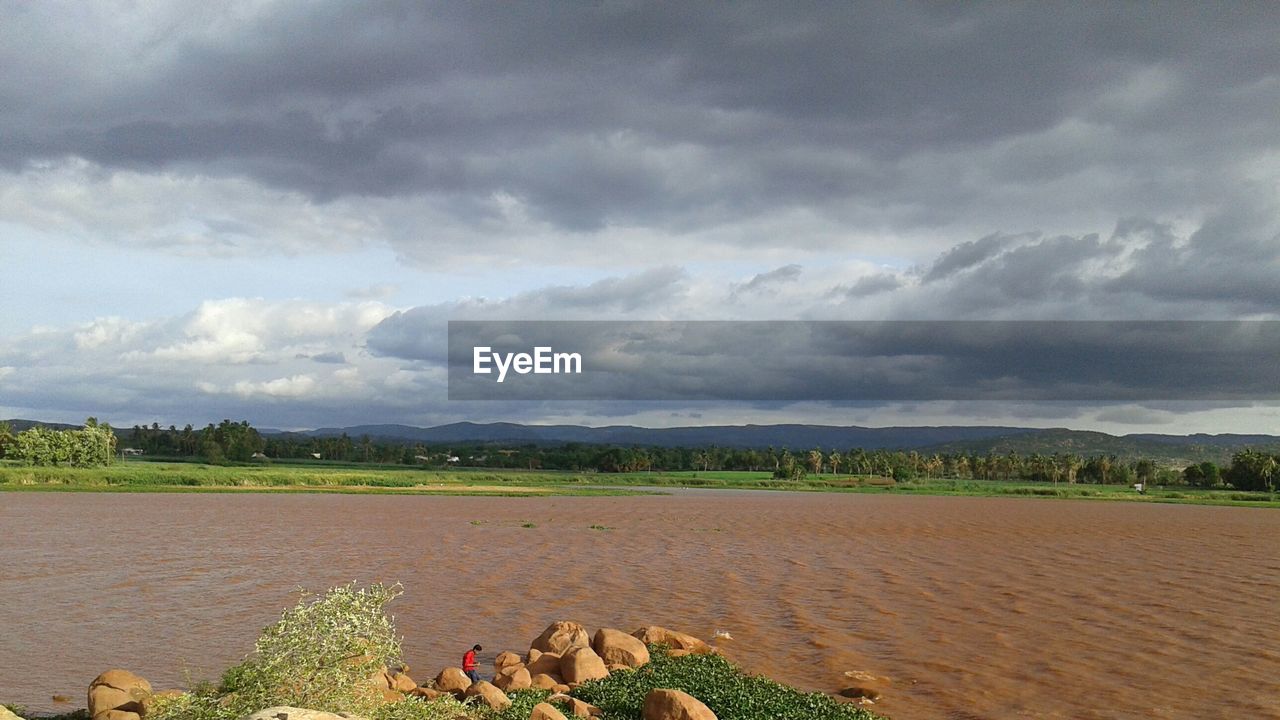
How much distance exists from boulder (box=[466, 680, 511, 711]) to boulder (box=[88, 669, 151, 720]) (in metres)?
4.82

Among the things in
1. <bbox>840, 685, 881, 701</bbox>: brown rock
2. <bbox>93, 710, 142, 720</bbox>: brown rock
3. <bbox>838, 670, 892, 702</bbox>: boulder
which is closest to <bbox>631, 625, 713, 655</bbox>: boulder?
<bbox>838, 670, 892, 702</bbox>: boulder

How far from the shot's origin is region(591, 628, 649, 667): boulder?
17.0 metres

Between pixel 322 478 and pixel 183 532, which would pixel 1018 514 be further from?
pixel 322 478

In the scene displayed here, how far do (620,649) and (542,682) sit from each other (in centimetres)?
199

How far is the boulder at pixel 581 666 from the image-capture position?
15812 mm

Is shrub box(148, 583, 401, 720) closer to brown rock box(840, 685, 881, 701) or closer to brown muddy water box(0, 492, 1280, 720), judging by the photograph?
brown muddy water box(0, 492, 1280, 720)

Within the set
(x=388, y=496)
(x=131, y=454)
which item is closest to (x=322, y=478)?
(x=388, y=496)

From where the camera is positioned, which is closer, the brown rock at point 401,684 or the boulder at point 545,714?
the boulder at point 545,714

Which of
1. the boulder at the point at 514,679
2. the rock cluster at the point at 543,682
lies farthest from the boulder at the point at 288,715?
the boulder at the point at 514,679

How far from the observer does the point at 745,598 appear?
2772cm

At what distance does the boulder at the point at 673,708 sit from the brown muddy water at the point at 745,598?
4.51 metres

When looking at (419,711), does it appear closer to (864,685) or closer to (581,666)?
(581,666)

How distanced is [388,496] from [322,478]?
2174 centimetres

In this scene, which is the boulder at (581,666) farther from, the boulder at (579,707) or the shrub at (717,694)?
the boulder at (579,707)
